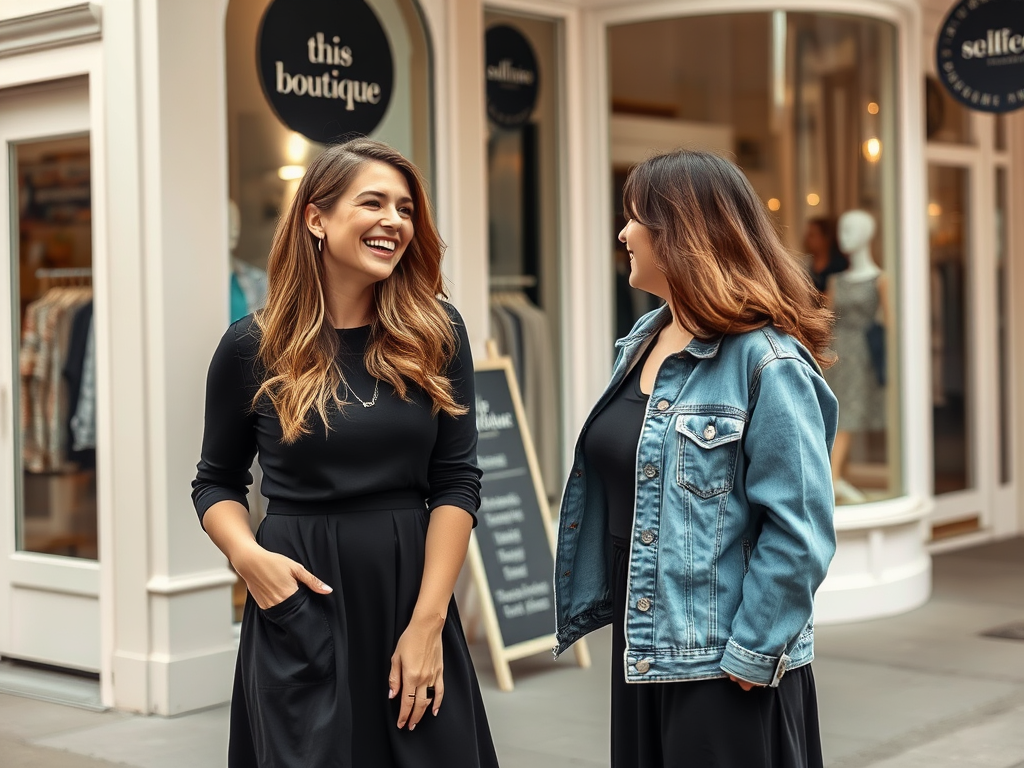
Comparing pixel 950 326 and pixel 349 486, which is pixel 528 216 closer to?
pixel 950 326

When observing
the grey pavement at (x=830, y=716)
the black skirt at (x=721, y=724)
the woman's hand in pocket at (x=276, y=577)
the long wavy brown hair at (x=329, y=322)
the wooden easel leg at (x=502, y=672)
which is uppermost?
the long wavy brown hair at (x=329, y=322)

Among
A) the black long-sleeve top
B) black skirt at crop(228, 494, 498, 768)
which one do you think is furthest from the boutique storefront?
black skirt at crop(228, 494, 498, 768)

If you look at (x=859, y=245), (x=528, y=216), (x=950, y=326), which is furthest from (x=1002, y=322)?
(x=528, y=216)

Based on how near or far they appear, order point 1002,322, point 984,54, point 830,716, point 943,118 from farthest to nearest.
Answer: point 1002,322, point 943,118, point 984,54, point 830,716

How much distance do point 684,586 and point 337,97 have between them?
3.94m

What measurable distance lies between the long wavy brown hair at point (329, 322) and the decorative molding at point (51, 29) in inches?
116

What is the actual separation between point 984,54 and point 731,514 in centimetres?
539

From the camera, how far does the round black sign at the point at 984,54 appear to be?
22.3 ft

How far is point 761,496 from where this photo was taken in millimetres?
2268

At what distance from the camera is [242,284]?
19.7 feet

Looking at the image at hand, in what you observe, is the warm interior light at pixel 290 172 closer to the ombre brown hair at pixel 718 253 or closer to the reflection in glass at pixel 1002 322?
the ombre brown hair at pixel 718 253

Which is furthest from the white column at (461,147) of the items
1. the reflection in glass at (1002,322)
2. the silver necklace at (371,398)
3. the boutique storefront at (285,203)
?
the reflection in glass at (1002,322)

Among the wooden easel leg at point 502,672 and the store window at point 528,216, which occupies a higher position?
the store window at point 528,216

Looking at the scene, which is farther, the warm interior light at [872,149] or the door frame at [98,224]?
the warm interior light at [872,149]
